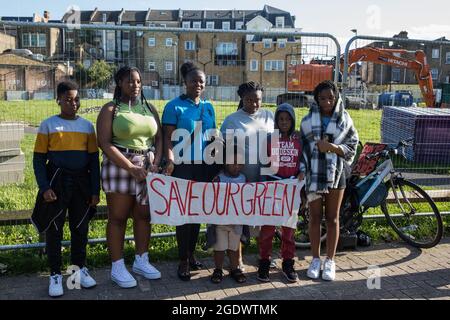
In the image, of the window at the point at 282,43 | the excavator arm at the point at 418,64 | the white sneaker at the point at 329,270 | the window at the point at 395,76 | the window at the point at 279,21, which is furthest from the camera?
the window at the point at 279,21

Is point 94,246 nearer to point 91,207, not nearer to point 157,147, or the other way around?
point 91,207

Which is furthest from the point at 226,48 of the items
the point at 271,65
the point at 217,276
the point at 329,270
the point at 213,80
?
the point at 329,270


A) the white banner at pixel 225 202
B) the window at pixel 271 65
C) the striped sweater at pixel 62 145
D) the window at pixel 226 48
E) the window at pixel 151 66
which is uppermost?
the window at pixel 226 48

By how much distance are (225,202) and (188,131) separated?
2.66 feet

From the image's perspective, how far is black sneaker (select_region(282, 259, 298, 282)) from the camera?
4.59 m

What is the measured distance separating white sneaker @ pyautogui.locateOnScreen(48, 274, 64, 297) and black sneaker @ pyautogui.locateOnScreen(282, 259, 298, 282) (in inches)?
85.2

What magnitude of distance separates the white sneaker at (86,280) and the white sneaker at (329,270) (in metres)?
2.28

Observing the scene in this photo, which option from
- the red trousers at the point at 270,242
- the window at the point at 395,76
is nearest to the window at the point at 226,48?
the red trousers at the point at 270,242

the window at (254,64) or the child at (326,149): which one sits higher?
the window at (254,64)

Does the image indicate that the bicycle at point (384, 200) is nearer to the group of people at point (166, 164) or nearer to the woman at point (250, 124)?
the group of people at point (166, 164)

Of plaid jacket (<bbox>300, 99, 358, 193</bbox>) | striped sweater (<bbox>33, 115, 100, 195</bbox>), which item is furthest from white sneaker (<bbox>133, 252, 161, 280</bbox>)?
plaid jacket (<bbox>300, 99, 358, 193</bbox>)

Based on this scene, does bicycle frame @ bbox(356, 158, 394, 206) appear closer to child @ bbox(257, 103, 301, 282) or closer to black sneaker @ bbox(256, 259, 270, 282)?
child @ bbox(257, 103, 301, 282)

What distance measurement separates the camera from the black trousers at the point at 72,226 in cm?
420
